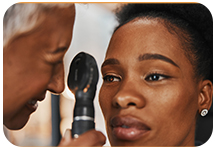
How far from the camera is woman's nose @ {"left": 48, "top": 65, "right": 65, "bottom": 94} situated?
3.25 feet

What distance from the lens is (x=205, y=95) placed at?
0.98m

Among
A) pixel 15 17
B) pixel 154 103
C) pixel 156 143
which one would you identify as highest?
pixel 15 17

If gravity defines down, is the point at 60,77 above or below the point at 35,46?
below

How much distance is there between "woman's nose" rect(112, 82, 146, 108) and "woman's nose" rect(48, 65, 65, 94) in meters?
0.22

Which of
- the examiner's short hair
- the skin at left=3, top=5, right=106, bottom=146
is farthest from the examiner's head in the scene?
the examiner's short hair

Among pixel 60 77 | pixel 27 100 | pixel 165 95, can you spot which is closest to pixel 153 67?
pixel 165 95

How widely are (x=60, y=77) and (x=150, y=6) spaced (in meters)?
0.43

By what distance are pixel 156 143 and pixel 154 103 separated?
0.15 meters

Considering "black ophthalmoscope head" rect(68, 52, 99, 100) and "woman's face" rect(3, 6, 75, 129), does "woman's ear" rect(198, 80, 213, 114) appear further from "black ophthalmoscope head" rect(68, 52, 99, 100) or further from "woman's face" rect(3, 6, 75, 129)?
"woman's face" rect(3, 6, 75, 129)

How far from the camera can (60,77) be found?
3.25 feet

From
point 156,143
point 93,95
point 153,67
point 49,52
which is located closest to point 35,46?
point 49,52

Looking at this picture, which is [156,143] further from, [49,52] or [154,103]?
[49,52]

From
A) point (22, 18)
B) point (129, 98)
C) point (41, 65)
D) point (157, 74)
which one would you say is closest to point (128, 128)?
point (129, 98)

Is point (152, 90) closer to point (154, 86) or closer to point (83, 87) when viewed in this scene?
point (154, 86)
